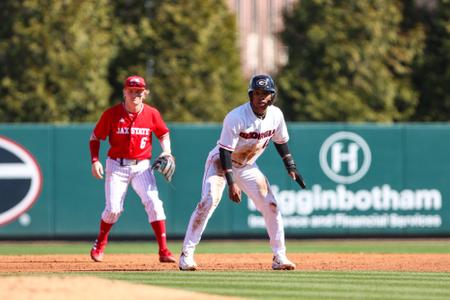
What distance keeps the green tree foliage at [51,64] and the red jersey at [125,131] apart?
966 centimetres

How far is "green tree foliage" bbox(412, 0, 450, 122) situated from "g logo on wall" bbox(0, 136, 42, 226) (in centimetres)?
1067

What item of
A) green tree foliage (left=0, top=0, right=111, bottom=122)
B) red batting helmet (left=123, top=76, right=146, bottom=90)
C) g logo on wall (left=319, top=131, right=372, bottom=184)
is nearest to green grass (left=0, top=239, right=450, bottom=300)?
red batting helmet (left=123, top=76, right=146, bottom=90)

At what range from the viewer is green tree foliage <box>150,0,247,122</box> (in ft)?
75.2

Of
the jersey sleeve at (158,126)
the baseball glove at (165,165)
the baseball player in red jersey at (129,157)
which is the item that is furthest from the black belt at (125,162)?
the jersey sleeve at (158,126)

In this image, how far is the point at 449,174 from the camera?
59.5ft

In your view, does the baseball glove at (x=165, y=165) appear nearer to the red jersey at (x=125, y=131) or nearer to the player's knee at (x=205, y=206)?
the red jersey at (x=125, y=131)

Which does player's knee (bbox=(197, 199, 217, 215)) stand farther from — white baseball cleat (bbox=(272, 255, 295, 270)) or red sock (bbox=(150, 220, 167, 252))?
red sock (bbox=(150, 220, 167, 252))

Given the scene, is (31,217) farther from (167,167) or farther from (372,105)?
(372,105)

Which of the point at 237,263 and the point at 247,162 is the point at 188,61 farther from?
the point at 247,162

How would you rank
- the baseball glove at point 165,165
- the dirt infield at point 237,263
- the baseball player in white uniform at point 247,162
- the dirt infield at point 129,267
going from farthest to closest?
the baseball glove at point 165,165, the dirt infield at point 237,263, the baseball player in white uniform at point 247,162, the dirt infield at point 129,267

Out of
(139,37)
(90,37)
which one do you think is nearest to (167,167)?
(90,37)

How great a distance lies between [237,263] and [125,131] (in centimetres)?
194

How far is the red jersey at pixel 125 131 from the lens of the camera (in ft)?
38.0

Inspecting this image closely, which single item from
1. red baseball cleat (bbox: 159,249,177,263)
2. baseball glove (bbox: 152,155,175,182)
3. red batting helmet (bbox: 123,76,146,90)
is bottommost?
red baseball cleat (bbox: 159,249,177,263)
